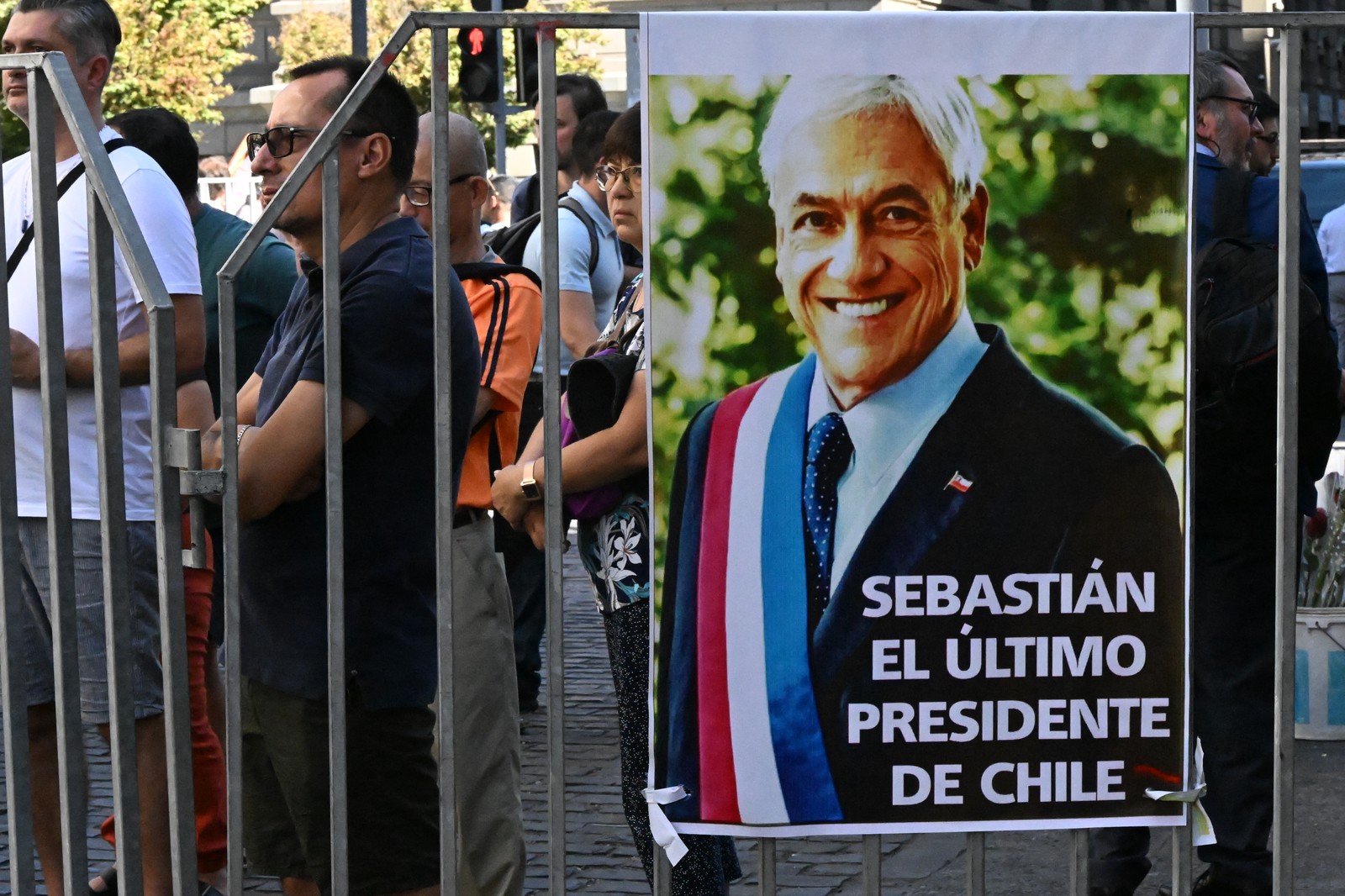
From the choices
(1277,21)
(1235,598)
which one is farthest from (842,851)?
(1277,21)

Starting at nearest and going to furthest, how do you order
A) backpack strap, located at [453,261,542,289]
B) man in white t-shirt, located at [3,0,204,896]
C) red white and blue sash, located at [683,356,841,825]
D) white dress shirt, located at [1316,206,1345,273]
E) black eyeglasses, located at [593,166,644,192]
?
red white and blue sash, located at [683,356,841,825]
man in white t-shirt, located at [3,0,204,896]
black eyeglasses, located at [593,166,644,192]
backpack strap, located at [453,261,542,289]
white dress shirt, located at [1316,206,1345,273]

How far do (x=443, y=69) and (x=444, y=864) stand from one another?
1229 mm

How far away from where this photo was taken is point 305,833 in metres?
3.30

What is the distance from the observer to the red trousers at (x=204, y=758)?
173 inches

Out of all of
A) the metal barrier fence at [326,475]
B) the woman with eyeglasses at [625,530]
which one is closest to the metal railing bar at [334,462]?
the metal barrier fence at [326,475]

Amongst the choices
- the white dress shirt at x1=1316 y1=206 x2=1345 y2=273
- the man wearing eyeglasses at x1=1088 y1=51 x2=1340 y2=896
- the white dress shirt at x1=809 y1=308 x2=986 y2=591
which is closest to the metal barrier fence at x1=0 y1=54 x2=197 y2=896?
the white dress shirt at x1=809 y1=308 x2=986 y2=591

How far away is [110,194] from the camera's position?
2.95m

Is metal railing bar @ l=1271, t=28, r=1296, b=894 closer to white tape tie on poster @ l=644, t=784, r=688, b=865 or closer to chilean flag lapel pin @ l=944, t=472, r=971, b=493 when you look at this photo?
chilean flag lapel pin @ l=944, t=472, r=971, b=493

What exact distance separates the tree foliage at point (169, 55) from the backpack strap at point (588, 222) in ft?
87.2

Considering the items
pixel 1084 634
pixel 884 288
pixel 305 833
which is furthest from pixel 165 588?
pixel 1084 634

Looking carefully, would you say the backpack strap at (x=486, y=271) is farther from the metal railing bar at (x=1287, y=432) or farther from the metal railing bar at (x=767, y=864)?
the metal railing bar at (x=1287, y=432)

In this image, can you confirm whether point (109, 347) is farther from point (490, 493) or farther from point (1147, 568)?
point (1147, 568)

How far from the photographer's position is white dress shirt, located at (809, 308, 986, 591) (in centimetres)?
284

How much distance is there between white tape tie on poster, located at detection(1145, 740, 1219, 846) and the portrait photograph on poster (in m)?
0.01
